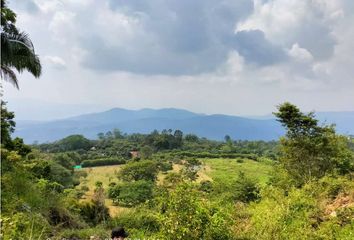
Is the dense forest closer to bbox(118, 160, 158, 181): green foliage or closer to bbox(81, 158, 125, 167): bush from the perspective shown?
bbox(118, 160, 158, 181): green foliage

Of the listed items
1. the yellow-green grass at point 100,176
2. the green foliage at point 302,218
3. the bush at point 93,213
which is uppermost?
the green foliage at point 302,218

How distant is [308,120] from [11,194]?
703 inches

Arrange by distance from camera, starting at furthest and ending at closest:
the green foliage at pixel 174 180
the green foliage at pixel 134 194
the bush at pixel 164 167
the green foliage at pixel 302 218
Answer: the bush at pixel 164 167 < the green foliage at pixel 134 194 < the green foliage at pixel 174 180 < the green foliage at pixel 302 218

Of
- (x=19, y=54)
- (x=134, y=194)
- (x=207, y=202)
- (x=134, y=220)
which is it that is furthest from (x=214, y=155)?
(x=207, y=202)

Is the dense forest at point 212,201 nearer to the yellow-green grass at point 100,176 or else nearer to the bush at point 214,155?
the yellow-green grass at point 100,176

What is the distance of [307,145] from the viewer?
76.2 feet

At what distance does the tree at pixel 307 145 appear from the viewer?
23.1 meters

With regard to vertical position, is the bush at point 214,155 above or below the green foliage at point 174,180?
below

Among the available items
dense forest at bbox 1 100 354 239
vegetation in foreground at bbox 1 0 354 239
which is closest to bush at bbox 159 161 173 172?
dense forest at bbox 1 100 354 239

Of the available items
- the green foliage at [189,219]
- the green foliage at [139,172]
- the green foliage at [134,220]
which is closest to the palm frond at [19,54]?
the green foliage at [189,219]

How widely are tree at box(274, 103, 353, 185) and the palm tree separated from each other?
15.1 meters

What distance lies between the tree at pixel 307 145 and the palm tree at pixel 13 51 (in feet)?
49.6

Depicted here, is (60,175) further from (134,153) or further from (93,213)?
(134,153)

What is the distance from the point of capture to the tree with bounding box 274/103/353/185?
2308cm
